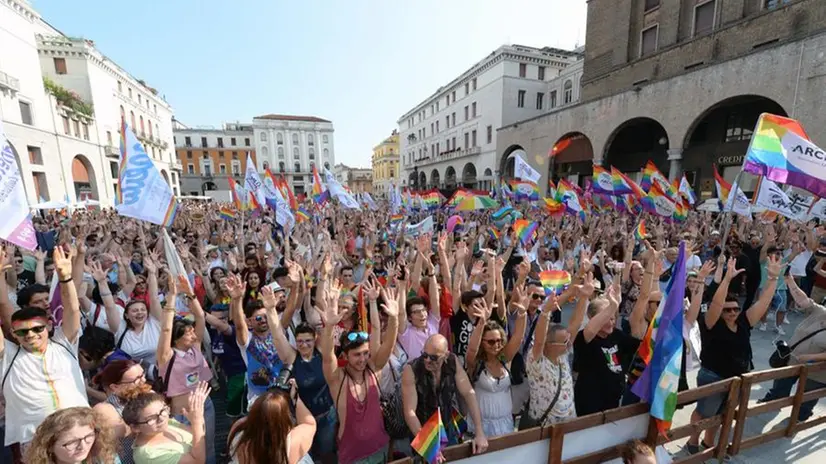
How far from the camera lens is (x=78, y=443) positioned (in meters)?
1.73

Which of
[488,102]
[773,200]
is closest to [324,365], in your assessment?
[773,200]

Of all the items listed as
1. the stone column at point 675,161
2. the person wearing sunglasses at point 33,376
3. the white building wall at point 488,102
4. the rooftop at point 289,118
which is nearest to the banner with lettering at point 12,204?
the person wearing sunglasses at point 33,376

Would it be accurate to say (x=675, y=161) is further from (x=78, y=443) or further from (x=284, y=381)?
(x=78, y=443)

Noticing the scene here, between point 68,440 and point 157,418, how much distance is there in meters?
0.36

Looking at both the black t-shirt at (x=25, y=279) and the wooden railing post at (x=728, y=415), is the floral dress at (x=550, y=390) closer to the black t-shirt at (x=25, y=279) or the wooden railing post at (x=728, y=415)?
the wooden railing post at (x=728, y=415)

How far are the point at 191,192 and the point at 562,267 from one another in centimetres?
7291

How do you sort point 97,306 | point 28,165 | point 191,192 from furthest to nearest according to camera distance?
point 191,192 → point 28,165 → point 97,306

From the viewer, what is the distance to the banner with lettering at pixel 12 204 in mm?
2871

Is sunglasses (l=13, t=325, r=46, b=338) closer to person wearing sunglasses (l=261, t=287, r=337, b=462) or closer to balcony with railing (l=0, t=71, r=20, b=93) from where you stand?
person wearing sunglasses (l=261, t=287, r=337, b=462)

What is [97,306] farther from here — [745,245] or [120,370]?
[745,245]

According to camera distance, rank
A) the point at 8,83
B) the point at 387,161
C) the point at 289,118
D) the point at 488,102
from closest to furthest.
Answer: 1. the point at 8,83
2. the point at 488,102
3. the point at 289,118
4. the point at 387,161

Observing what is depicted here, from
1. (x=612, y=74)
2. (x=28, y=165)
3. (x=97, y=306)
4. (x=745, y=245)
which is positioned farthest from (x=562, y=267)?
(x=28, y=165)

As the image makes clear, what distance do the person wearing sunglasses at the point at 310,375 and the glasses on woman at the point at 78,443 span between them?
3.48 feet

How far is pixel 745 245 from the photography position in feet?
21.8
